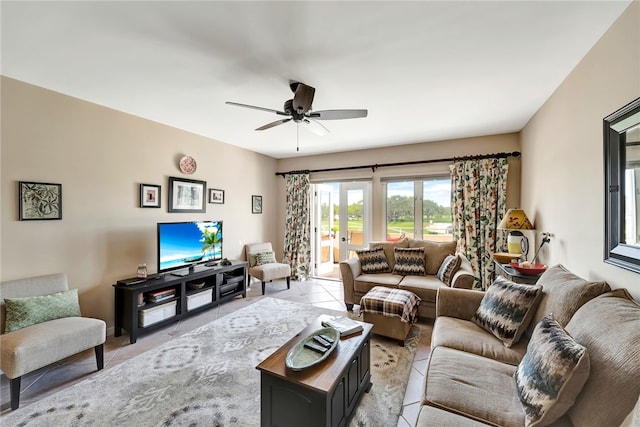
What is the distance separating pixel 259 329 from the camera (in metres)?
2.99

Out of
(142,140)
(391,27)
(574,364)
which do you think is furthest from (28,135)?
(574,364)

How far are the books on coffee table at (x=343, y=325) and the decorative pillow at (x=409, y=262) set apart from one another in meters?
1.87

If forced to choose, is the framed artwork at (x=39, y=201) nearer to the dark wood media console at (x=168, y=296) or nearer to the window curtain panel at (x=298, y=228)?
the dark wood media console at (x=168, y=296)

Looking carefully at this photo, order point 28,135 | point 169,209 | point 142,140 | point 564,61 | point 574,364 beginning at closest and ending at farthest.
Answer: point 574,364
point 564,61
point 28,135
point 142,140
point 169,209

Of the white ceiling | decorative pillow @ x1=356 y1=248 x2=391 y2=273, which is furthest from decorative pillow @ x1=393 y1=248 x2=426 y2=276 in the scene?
the white ceiling

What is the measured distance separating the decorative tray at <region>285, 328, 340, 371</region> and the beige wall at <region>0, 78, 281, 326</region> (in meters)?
2.65

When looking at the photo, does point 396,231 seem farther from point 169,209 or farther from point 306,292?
point 169,209

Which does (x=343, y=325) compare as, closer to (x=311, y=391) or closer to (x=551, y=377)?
(x=311, y=391)

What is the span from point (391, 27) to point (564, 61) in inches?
60.5

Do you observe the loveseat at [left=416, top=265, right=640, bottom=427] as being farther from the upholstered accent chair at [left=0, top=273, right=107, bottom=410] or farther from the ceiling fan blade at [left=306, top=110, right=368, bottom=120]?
the upholstered accent chair at [left=0, top=273, right=107, bottom=410]

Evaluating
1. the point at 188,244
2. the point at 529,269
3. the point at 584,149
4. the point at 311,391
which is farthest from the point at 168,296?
the point at 584,149

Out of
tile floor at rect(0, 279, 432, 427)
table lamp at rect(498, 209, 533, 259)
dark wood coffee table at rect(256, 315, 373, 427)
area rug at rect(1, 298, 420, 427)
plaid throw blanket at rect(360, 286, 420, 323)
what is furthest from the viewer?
table lamp at rect(498, 209, 533, 259)

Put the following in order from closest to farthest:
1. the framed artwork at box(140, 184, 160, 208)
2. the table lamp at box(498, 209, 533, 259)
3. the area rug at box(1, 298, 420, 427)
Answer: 1. the area rug at box(1, 298, 420, 427)
2. the table lamp at box(498, 209, 533, 259)
3. the framed artwork at box(140, 184, 160, 208)

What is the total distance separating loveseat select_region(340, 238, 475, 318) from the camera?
3.09 m
